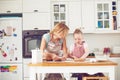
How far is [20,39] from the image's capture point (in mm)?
5840

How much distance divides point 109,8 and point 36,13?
1.73 m

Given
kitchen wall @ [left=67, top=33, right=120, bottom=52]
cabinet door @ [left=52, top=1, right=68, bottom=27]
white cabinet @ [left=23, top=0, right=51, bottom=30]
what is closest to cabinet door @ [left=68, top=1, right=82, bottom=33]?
cabinet door @ [left=52, top=1, right=68, bottom=27]

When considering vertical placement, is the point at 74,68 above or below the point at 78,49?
below

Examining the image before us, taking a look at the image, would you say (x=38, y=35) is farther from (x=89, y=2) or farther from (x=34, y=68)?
(x=34, y=68)

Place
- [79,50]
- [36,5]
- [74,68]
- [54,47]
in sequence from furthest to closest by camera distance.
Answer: [36,5], [79,50], [54,47], [74,68]

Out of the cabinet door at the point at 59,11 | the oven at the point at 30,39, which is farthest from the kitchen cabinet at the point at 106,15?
the oven at the point at 30,39

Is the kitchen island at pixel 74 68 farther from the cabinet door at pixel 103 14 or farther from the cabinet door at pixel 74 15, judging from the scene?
the cabinet door at pixel 103 14

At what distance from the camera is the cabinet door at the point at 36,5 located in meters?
5.90

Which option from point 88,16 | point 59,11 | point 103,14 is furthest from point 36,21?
point 103,14

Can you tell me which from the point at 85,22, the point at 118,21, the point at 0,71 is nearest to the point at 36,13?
the point at 85,22

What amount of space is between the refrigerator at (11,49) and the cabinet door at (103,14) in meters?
1.81

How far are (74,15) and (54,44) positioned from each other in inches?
94.7

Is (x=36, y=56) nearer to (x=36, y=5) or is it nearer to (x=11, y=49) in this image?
Answer: (x=11, y=49)

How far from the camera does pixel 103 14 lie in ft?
20.3
